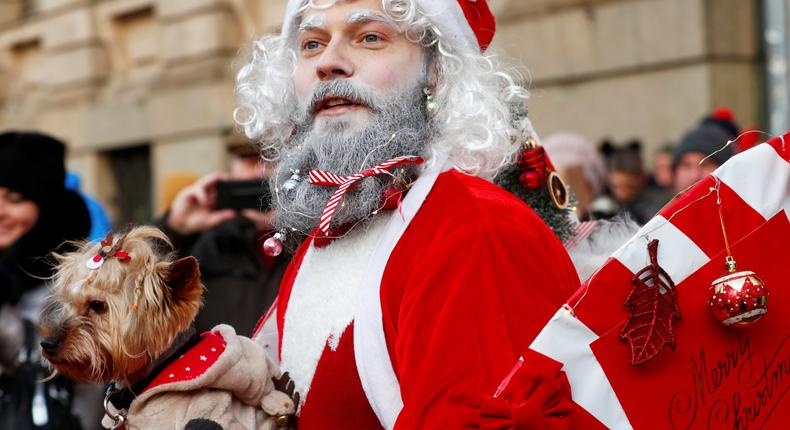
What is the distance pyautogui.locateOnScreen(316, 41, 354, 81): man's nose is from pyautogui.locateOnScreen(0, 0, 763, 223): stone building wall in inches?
21.5

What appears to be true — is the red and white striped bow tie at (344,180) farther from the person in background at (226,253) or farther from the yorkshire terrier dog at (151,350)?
the person in background at (226,253)

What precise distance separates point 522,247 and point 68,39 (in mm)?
13525

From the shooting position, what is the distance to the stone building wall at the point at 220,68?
823 centimetres

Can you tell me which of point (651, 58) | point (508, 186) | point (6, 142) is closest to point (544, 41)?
point (651, 58)

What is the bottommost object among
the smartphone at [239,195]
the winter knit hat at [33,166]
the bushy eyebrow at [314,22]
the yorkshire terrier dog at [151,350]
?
the smartphone at [239,195]

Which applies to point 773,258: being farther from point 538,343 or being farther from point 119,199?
point 119,199

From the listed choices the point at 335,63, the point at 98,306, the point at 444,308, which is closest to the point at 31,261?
the point at 98,306

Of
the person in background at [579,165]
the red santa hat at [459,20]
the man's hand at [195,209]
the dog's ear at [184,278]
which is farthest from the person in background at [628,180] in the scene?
the dog's ear at [184,278]

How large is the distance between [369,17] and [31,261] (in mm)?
A: 2160

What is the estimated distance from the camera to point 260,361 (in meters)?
2.57

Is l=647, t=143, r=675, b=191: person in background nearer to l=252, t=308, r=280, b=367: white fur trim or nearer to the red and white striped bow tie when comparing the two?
l=252, t=308, r=280, b=367: white fur trim

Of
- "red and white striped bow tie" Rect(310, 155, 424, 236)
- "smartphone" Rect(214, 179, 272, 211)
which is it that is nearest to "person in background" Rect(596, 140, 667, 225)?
"smartphone" Rect(214, 179, 272, 211)

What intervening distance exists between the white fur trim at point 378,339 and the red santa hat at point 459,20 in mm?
453

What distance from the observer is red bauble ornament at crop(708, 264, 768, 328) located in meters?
2.03
